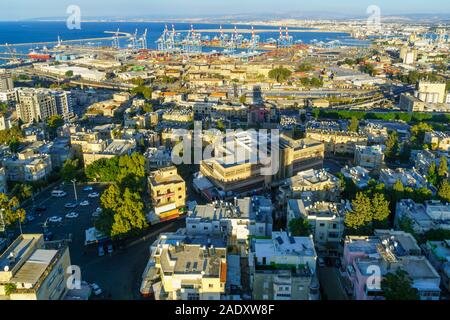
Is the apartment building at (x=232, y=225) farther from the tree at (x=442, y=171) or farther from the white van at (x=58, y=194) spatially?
the tree at (x=442, y=171)

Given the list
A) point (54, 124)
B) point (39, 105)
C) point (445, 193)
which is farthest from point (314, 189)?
point (39, 105)

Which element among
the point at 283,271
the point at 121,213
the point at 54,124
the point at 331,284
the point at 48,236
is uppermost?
the point at 283,271

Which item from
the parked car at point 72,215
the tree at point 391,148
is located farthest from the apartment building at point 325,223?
the tree at point 391,148

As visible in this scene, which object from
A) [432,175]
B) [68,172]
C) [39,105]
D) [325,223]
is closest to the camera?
[325,223]

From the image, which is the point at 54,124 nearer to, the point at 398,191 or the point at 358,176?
the point at 358,176

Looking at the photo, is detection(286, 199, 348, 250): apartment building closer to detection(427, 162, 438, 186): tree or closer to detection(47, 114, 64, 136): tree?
detection(427, 162, 438, 186): tree

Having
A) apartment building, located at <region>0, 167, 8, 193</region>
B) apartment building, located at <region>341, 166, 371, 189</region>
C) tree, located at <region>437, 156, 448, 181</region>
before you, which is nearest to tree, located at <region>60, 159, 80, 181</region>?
apartment building, located at <region>0, 167, 8, 193</region>

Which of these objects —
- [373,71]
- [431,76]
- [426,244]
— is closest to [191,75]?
[373,71]

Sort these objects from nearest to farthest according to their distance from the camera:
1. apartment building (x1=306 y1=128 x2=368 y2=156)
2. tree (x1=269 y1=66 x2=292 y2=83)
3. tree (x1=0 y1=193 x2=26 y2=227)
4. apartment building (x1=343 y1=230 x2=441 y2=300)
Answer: apartment building (x1=343 y1=230 x2=441 y2=300)
tree (x1=0 y1=193 x2=26 y2=227)
apartment building (x1=306 y1=128 x2=368 y2=156)
tree (x1=269 y1=66 x2=292 y2=83)
